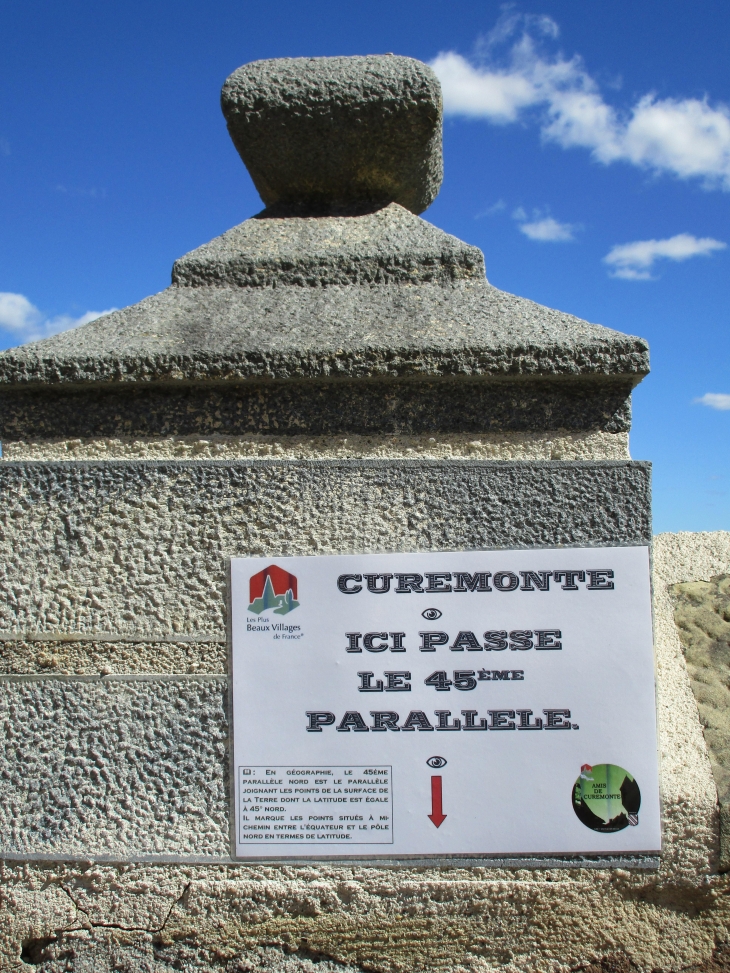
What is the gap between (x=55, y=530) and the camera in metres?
1.96

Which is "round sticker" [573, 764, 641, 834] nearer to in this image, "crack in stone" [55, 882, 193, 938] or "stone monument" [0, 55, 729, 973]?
"stone monument" [0, 55, 729, 973]

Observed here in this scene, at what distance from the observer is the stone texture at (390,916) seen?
1.80 m

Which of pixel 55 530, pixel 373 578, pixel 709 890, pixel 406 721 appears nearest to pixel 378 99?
pixel 373 578

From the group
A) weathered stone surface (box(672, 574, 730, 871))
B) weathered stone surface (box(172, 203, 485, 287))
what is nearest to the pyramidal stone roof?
weathered stone surface (box(172, 203, 485, 287))

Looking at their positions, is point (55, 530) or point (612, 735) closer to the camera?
point (612, 735)

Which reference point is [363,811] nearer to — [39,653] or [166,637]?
[166,637]

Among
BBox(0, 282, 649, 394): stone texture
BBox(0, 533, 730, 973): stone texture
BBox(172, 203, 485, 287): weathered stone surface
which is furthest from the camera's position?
BBox(172, 203, 485, 287): weathered stone surface

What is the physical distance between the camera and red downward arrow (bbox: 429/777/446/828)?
5.95 ft

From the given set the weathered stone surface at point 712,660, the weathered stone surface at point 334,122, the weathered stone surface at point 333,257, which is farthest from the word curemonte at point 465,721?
the weathered stone surface at point 334,122

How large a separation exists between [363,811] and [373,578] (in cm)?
64

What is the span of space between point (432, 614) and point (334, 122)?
166cm

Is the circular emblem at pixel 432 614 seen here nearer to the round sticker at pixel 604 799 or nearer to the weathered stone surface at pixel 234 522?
the weathered stone surface at pixel 234 522

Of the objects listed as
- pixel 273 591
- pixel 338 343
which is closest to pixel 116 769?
pixel 273 591

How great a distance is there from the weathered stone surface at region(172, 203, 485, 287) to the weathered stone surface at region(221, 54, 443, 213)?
187 mm
